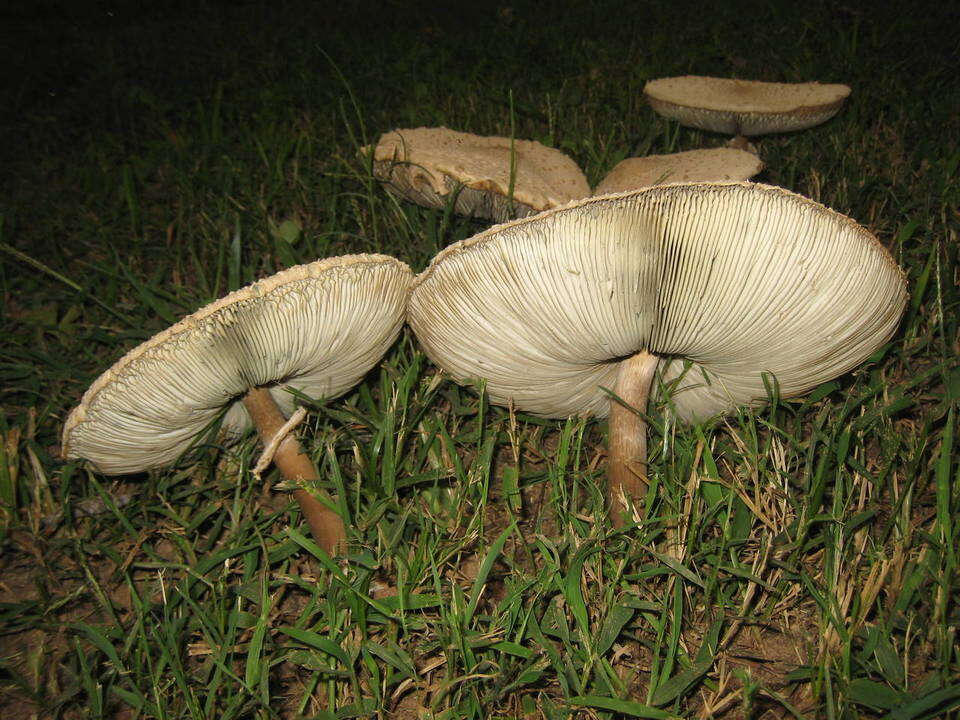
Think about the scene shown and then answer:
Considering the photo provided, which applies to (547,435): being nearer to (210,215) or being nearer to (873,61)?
(210,215)

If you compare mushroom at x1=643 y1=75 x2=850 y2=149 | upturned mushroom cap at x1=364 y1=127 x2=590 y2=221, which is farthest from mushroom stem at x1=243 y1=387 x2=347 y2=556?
mushroom at x1=643 y1=75 x2=850 y2=149

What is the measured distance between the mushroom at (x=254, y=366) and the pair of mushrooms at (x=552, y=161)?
0.87m

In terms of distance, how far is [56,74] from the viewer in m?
6.62

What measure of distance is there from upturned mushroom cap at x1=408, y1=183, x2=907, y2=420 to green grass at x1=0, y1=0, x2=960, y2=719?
27 cm

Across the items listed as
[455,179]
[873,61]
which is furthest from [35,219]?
[873,61]

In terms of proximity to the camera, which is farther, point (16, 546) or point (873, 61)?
point (873, 61)

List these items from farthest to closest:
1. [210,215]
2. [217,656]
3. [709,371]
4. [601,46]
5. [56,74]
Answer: [56,74]
[601,46]
[210,215]
[709,371]
[217,656]

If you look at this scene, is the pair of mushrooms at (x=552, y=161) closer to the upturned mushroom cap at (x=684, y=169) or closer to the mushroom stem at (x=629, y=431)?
the upturned mushroom cap at (x=684, y=169)

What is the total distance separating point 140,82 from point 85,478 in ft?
16.2

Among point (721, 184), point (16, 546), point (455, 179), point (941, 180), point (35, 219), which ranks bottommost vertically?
point (16, 546)

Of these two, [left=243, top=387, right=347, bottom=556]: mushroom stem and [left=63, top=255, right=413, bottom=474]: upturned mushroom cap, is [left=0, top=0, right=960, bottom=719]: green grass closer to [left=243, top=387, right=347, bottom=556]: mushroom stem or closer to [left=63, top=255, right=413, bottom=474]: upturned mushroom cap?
[left=243, top=387, right=347, bottom=556]: mushroom stem

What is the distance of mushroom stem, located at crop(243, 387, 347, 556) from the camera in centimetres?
218

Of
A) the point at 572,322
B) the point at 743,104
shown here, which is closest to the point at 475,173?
the point at 572,322

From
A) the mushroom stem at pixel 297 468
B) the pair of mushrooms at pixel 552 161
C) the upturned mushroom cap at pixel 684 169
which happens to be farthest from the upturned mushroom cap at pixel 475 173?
the mushroom stem at pixel 297 468
